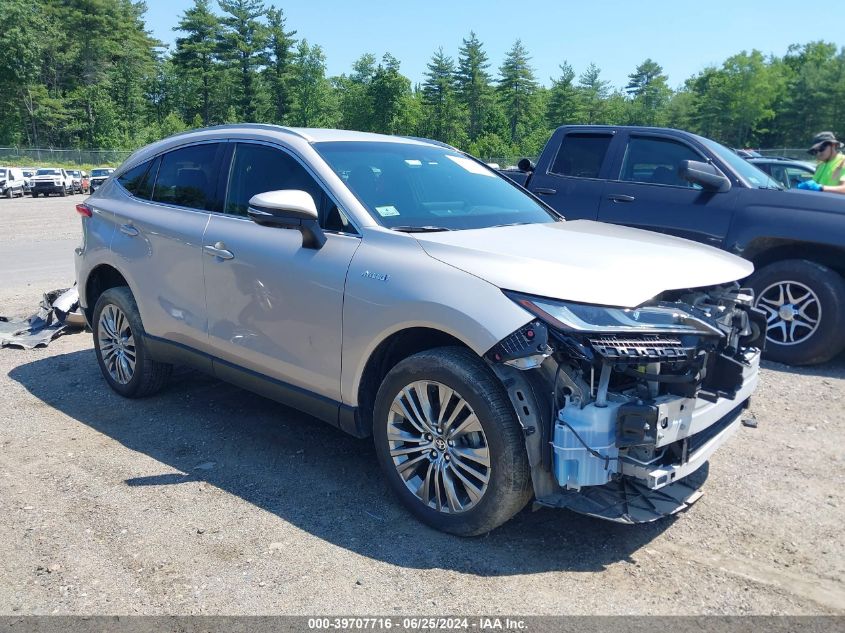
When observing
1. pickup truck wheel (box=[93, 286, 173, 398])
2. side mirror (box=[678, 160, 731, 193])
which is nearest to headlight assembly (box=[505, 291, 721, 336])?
pickup truck wheel (box=[93, 286, 173, 398])

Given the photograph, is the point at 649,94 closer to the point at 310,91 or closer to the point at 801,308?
the point at 310,91

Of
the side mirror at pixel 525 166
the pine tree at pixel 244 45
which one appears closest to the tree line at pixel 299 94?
the pine tree at pixel 244 45

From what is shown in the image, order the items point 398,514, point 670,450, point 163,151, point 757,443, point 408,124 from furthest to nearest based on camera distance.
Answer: point 408,124, point 163,151, point 757,443, point 398,514, point 670,450

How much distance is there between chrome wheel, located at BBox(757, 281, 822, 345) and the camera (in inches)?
248

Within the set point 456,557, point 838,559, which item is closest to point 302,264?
point 456,557

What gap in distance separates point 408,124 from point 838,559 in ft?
259

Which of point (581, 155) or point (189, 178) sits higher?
point (581, 155)

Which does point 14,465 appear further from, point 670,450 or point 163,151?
point 670,450

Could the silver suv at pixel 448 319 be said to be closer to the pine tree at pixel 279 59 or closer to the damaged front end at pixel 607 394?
the damaged front end at pixel 607 394

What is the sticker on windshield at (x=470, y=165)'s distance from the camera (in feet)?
15.7

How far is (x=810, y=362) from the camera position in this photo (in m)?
6.32

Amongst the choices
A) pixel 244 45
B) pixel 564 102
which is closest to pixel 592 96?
pixel 564 102

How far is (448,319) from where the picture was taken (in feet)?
10.5

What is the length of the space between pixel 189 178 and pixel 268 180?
0.88 metres
